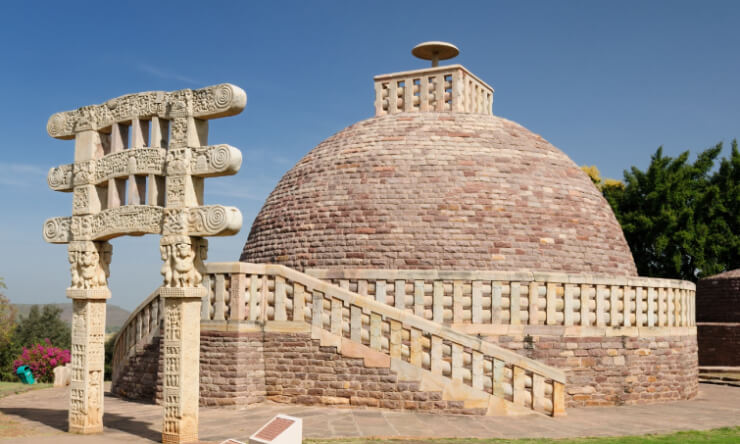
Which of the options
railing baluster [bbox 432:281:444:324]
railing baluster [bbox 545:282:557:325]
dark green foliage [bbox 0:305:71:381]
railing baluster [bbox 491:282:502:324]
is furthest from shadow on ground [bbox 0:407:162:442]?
dark green foliage [bbox 0:305:71:381]

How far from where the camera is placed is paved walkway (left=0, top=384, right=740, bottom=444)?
9.89 meters

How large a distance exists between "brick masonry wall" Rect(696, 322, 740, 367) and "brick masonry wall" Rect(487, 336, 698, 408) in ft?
23.9

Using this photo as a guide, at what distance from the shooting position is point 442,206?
627 inches

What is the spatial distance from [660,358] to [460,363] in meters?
5.43

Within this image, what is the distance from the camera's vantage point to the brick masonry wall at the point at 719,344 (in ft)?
69.4

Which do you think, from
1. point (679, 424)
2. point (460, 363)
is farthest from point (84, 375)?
point (679, 424)

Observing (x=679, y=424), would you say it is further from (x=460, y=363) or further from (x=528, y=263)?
(x=528, y=263)

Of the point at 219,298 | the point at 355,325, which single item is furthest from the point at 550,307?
the point at 219,298

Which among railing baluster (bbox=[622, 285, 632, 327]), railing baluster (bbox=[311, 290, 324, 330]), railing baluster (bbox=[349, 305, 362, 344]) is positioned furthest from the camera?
railing baluster (bbox=[622, 285, 632, 327])

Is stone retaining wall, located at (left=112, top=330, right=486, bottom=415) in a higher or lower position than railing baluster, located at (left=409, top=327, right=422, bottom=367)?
lower

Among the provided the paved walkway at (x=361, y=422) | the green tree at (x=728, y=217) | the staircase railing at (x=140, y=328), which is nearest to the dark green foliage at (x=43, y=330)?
the staircase railing at (x=140, y=328)

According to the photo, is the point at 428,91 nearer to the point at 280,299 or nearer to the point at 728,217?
the point at 280,299

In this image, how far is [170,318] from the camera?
933 cm

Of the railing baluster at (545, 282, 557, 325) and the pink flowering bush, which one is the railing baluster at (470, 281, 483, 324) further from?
the pink flowering bush
